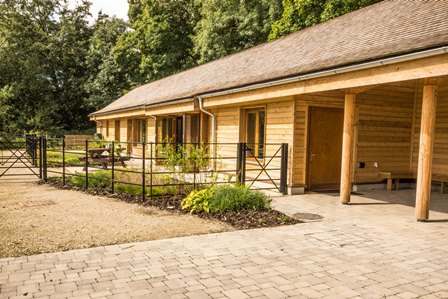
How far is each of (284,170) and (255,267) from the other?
18.8 feet

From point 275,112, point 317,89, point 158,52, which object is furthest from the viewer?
point 158,52

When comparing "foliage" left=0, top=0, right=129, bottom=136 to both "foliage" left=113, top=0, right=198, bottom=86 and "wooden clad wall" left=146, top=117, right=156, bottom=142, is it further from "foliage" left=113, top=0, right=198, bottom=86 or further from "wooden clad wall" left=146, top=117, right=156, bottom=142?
"wooden clad wall" left=146, top=117, right=156, bottom=142

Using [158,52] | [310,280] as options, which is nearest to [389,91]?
[310,280]

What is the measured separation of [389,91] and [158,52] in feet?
95.5

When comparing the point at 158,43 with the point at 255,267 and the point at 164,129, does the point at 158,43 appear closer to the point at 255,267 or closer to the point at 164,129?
the point at 164,129

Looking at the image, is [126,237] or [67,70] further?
[67,70]

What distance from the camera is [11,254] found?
4762mm

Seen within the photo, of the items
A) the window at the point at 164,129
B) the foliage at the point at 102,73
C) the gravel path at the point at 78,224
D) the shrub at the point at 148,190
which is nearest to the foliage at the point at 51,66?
the foliage at the point at 102,73

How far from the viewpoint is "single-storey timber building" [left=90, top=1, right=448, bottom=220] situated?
22.3 feet

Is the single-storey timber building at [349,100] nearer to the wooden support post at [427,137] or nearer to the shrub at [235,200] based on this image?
the wooden support post at [427,137]

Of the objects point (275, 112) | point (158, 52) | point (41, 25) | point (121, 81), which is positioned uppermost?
point (41, 25)

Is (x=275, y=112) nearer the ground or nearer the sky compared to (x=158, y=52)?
nearer the ground

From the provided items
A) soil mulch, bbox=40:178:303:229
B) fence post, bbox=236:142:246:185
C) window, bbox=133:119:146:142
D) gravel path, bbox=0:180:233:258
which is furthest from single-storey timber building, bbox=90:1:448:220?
window, bbox=133:119:146:142

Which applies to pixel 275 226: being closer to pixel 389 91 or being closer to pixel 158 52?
pixel 389 91
